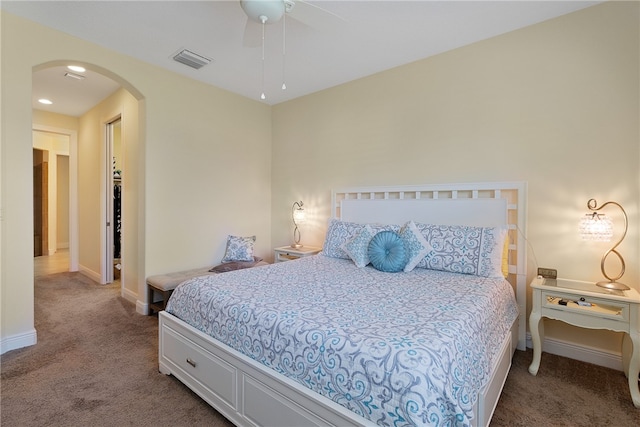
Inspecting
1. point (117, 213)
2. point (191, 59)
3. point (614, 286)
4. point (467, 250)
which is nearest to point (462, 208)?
point (467, 250)

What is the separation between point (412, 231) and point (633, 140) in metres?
1.68

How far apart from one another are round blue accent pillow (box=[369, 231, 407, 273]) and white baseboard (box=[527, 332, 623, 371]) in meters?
1.34

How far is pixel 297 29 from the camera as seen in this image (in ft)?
8.33

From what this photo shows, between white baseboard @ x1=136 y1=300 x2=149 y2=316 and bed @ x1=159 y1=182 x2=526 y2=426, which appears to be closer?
bed @ x1=159 y1=182 x2=526 y2=426

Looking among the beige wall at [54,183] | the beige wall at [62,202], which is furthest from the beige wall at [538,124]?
the beige wall at [62,202]

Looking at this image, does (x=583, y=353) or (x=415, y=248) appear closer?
(x=583, y=353)

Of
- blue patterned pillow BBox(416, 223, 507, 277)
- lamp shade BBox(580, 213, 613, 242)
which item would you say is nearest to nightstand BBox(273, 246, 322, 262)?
blue patterned pillow BBox(416, 223, 507, 277)

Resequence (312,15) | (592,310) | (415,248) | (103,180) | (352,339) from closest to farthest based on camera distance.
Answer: (352,339)
(592,310)
(312,15)
(415,248)
(103,180)

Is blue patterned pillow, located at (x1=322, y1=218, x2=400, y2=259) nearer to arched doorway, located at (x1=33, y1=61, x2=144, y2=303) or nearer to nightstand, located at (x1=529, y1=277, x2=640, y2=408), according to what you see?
nightstand, located at (x1=529, y1=277, x2=640, y2=408)

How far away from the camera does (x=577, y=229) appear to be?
→ 7.65 ft

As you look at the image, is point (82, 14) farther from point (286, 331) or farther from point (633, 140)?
point (633, 140)

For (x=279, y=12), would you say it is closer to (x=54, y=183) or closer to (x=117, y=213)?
(x=117, y=213)

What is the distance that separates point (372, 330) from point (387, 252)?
4.19 ft

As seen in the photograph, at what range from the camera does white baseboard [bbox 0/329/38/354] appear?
238cm
